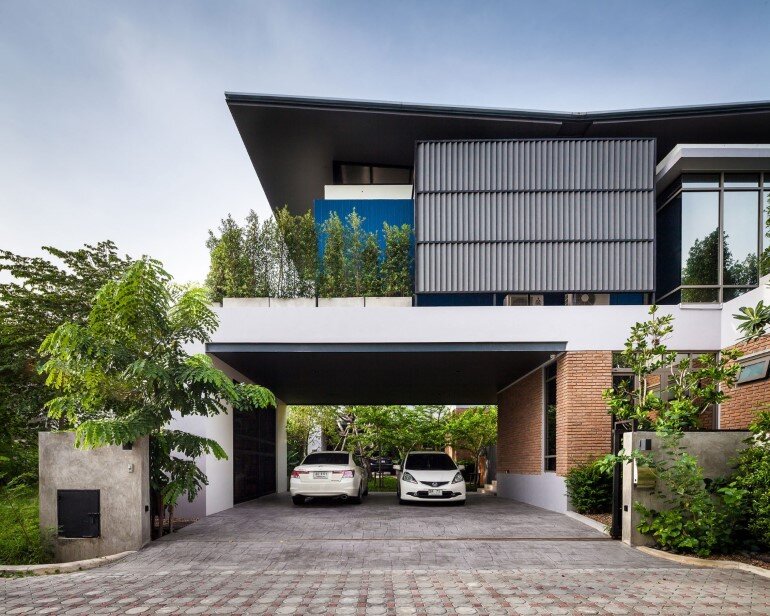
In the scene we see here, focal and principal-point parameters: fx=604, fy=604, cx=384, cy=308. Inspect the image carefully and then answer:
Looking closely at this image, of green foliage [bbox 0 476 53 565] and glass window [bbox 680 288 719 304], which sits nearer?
green foliage [bbox 0 476 53 565]

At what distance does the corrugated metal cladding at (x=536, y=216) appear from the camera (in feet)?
41.8

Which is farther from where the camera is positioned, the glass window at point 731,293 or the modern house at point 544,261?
the glass window at point 731,293

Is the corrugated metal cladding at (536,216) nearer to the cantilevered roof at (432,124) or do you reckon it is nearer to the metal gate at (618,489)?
the cantilevered roof at (432,124)

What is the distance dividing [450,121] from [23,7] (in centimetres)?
913

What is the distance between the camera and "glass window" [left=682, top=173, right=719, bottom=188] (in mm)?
12469

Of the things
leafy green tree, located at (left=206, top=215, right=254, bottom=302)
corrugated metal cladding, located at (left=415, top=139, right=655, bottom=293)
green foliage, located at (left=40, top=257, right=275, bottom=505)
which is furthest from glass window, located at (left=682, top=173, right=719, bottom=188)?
green foliage, located at (left=40, top=257, right=275, bottom=505)

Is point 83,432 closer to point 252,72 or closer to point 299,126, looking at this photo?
point 299,126

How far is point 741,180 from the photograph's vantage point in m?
12.5

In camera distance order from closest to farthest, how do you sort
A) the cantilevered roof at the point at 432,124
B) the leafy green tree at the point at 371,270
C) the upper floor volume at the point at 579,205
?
the upper floor volume at the point at 579,205 → the leafy green tree at the point at 371,270 → the cantilevered roof at the point at 432,124

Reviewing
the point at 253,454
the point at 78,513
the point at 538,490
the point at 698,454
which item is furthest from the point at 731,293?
the point at 253,454

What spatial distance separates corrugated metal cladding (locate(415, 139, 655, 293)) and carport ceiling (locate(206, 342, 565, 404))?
1.41 metres

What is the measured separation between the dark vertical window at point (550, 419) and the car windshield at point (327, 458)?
477cm

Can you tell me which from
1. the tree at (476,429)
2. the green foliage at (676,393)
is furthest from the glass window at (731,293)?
the tree at (476,429)

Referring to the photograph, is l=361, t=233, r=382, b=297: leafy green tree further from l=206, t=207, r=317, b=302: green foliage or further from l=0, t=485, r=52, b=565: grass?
l=0, t=485, r=52, b=565: grass
